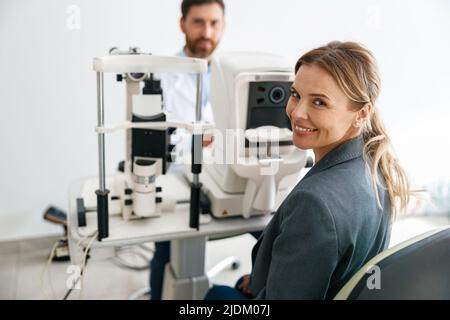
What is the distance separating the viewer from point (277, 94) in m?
1.20

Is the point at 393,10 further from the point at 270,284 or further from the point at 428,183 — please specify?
the point at 270,284

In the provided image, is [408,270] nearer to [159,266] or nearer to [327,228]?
[327,228]

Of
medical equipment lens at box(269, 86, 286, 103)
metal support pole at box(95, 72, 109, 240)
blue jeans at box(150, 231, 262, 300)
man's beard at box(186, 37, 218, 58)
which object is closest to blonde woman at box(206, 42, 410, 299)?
medical equipment lens at box(269, 86, 286, 103)

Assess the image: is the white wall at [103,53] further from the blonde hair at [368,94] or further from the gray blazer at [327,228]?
the gray blazer at [327,228]

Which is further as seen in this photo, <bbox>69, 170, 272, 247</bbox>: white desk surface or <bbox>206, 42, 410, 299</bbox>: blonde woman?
<bbox>69, 170, 272, 247</bbox>: white desk surface

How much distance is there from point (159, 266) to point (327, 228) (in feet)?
3.42

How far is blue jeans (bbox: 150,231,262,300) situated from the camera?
1.68 meters

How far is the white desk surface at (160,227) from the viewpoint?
45.6 inches

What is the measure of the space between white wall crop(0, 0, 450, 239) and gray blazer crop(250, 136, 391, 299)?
55.2 inches

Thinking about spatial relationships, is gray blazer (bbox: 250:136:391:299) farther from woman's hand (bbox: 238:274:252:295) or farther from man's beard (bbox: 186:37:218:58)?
man's beard (bbox: 186:37:218:58)

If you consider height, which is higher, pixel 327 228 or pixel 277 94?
pixel 277 94

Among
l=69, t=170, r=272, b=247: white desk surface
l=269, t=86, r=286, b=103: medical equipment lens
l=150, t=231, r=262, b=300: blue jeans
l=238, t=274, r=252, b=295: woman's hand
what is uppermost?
l=269, t=86, r=286, b=103: medical equipment lens

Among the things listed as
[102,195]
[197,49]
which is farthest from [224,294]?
[197,49]

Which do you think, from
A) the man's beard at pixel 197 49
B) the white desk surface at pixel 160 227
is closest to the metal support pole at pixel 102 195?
the white desk surface at pixel 160 227
